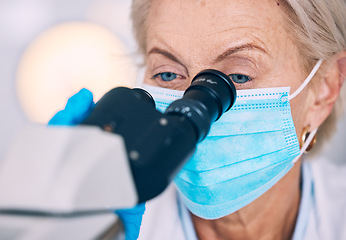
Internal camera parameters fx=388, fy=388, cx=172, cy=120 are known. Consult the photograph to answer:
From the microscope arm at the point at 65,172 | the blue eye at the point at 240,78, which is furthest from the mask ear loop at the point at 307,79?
the microscope arm at the point at 65,172

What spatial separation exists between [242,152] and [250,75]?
23 centimetres

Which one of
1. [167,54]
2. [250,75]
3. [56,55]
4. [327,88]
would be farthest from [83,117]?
[56,55]

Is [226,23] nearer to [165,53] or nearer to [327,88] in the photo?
[165,53]

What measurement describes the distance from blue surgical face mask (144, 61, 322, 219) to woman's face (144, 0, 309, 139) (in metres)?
0.06

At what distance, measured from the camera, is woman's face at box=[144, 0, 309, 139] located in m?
1.12

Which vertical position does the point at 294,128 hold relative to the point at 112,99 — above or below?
below

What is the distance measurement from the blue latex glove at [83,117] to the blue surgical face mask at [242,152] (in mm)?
189

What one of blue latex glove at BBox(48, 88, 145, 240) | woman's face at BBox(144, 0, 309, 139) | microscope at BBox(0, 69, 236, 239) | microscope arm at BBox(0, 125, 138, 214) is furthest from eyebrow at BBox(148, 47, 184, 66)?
microscope arm at BBox(0, 125, 138, 214)

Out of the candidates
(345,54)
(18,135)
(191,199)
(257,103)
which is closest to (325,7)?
(345,54)

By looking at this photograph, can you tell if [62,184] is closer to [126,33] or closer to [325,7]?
[325,7]

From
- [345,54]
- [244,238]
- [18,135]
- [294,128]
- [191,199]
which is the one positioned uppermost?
[18,135]

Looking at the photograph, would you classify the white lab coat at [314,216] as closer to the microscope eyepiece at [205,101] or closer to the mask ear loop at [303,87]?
the mask ear loop at [303,87]

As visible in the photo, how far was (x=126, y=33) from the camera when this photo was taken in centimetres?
261

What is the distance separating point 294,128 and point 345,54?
35 cm
